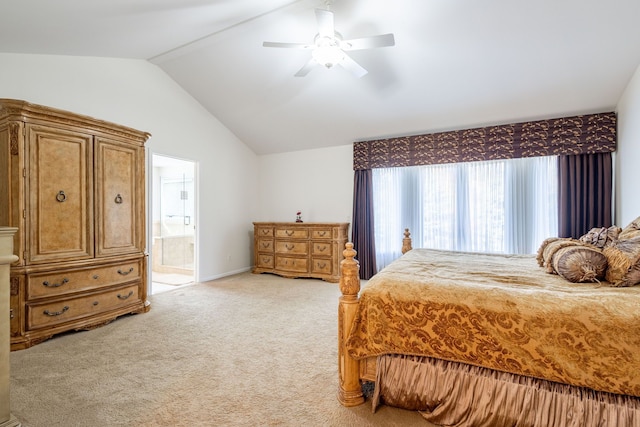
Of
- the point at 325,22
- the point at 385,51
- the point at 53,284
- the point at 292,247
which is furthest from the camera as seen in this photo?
the point at 292,247

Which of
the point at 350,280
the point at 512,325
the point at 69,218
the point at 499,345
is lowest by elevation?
the point at 499,345

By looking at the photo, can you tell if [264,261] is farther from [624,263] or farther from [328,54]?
[624,263]

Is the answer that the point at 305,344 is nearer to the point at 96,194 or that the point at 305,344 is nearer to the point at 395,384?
the point at 395,384

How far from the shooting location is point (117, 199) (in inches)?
123

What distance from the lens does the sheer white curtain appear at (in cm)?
402

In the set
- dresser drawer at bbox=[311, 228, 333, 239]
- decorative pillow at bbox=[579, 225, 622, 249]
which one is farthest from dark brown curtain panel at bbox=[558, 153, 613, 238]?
dresser drawer at bbox=[311, 228, 333, 239]

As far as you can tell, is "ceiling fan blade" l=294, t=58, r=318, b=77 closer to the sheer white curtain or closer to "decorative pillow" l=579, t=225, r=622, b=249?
the sheer white curtain

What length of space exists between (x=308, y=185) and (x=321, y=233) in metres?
1.14

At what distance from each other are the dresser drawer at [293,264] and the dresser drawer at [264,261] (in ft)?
0.51

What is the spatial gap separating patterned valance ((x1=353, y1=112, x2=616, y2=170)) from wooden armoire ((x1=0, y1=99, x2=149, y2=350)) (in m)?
3.42

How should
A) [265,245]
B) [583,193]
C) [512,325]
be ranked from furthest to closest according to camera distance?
1. [265,245]
2. [583,193]
3. [512,325]

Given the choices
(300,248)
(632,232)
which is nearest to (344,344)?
(632,232)

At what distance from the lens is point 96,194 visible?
116 inches

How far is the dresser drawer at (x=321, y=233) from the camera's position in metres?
4.93
